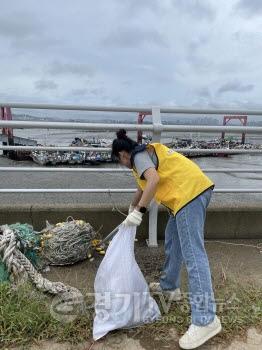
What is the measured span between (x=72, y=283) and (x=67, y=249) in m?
0.35

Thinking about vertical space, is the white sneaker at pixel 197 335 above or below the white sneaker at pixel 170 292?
below

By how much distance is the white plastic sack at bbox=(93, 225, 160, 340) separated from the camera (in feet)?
8.59

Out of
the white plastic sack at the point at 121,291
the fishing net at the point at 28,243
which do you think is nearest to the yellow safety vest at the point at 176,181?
the white plastic sack at the point at 121,291

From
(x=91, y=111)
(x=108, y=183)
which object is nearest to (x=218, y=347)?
(x=91, y=111)

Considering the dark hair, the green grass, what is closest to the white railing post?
the green grass

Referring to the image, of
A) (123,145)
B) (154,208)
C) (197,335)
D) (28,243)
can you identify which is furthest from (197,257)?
(28,243)

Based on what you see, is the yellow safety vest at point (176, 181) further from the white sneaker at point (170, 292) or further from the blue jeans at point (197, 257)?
the white sneaker at point (170, 292)

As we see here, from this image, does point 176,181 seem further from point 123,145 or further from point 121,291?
point 121,291

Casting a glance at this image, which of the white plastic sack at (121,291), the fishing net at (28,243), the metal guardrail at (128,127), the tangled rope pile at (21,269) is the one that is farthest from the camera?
the metal guardrail at (128,127)

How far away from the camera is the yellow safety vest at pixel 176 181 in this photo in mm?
2570

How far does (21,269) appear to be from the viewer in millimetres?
3035

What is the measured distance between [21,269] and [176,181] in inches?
55.7

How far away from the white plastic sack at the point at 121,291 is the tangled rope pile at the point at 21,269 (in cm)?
36

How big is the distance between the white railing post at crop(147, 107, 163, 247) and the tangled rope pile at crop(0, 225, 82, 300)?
1.17m
